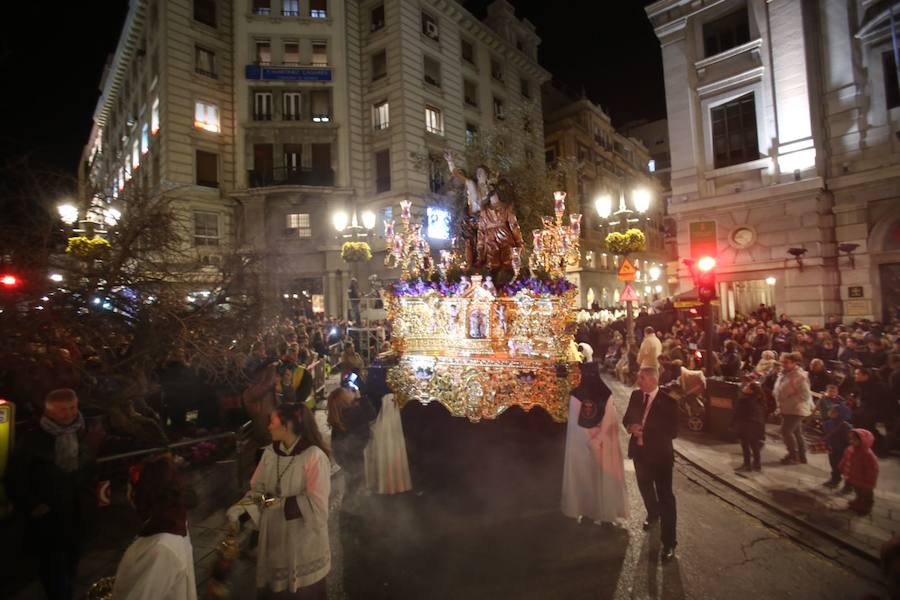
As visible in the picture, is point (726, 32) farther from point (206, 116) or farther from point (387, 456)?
point (206, 116)

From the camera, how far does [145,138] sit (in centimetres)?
2578

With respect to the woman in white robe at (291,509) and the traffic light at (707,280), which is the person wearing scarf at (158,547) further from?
the traffic light at (707,280)

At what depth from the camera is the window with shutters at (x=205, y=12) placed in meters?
23.8

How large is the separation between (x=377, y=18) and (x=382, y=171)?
9300 millimetres

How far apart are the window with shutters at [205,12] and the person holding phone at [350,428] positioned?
2663 centimetres

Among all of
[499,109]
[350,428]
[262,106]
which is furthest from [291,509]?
[499,109]

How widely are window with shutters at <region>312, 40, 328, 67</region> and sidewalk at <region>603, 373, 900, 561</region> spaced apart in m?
26.8

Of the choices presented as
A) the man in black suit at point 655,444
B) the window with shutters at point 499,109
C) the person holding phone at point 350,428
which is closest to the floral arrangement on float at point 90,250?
the person holding phone at point 350,428

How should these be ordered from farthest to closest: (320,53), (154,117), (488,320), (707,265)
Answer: (320,53)
(154,117)
(707,265)
(488,320)

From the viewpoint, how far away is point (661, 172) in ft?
165

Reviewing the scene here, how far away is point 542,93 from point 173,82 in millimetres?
29093

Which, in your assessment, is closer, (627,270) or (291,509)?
(291,509)

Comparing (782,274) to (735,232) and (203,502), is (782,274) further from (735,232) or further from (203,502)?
(203,502)

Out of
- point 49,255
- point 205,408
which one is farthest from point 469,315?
point 49,255
